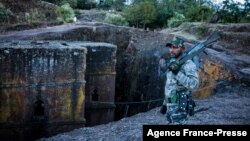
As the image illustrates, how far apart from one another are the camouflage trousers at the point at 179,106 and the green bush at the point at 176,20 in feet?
59.5

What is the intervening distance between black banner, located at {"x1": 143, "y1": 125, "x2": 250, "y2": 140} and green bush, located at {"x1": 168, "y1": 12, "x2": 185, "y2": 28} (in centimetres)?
1884

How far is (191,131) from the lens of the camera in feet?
19.4

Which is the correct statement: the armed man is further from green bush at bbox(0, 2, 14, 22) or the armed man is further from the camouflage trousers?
green bush at bbox(0, 2, 14, 22)

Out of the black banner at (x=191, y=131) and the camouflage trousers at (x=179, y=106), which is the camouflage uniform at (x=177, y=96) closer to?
the camouflage trousers at (x=179, y=106)

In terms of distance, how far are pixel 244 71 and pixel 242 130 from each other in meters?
8.94

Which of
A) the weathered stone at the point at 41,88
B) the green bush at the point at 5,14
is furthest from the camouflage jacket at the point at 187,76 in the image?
the green bush at the point at 5,14

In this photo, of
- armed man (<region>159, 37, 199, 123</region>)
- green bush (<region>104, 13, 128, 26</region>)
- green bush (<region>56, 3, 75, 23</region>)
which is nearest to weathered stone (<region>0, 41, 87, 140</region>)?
armed man (<region>159, 37, 199, 123</region>)

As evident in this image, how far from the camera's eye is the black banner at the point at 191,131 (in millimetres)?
5852

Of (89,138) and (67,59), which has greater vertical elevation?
(67,59)

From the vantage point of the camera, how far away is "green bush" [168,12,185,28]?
24356 millimetres

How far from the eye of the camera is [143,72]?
54.9 feet

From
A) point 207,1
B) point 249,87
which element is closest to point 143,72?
point 249,87

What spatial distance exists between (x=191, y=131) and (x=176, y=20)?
63.0 ft

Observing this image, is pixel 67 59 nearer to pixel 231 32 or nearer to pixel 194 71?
pixel 194 71
